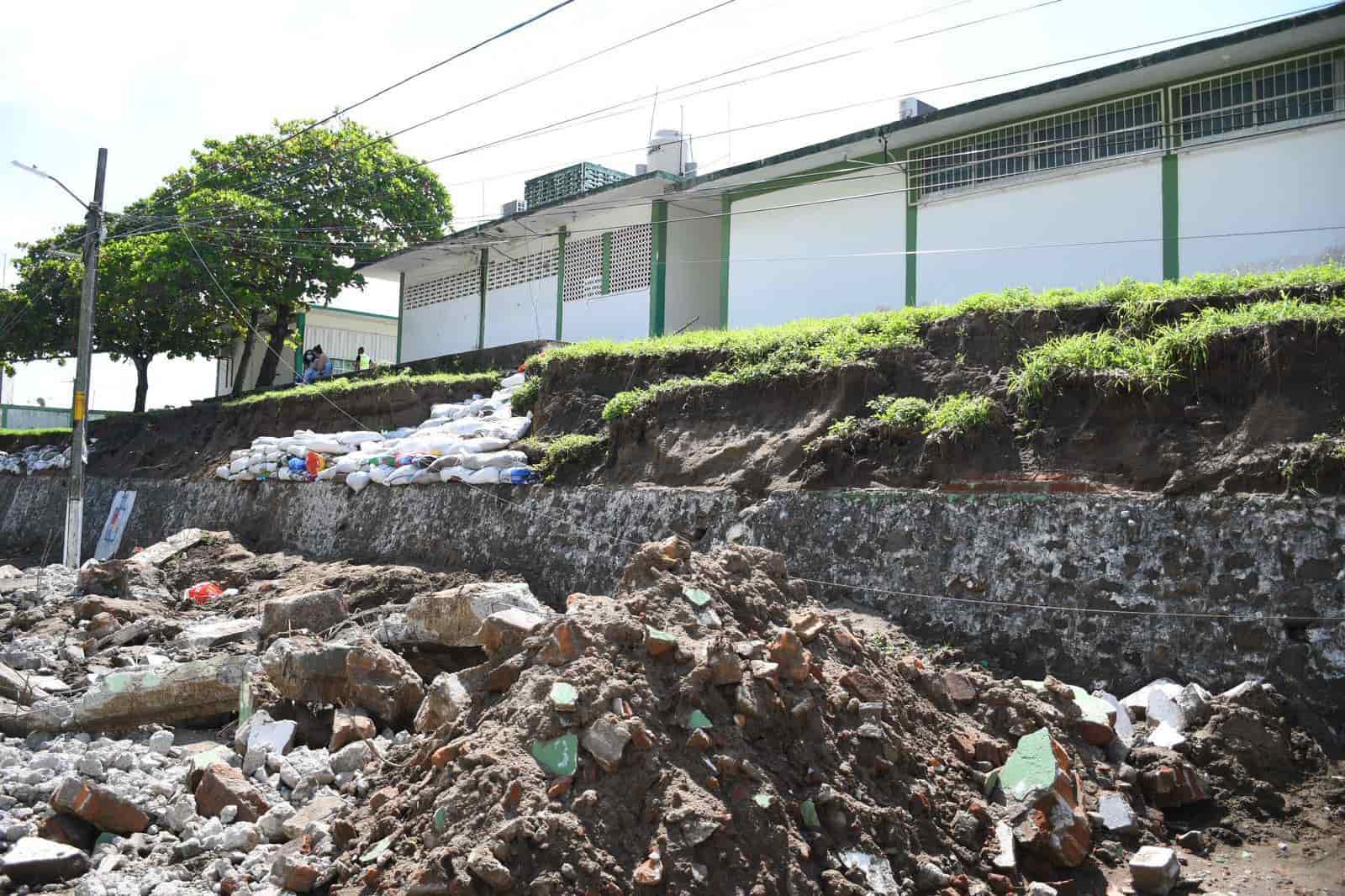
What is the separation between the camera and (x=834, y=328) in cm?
973

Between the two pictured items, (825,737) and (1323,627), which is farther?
(1323,627)

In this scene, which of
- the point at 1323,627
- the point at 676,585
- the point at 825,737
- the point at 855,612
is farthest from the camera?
the point at 855,612

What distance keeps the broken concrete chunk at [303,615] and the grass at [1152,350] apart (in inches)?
227

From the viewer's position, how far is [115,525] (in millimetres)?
18562

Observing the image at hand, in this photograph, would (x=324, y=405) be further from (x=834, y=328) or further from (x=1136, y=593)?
(x=1136, y=593)

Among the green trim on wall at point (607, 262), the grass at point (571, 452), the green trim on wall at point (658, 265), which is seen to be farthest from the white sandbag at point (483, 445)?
the green trim on wall at point (607, 262)

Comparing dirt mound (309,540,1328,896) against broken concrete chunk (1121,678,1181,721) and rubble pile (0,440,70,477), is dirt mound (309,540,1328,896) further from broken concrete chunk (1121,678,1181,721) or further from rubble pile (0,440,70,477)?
rubble pile (0,440,70,477)

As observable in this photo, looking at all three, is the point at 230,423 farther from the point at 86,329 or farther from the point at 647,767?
the point at 647,767

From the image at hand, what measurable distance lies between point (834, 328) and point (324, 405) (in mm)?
11440

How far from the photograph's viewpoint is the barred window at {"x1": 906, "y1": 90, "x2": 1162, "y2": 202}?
35.3ft

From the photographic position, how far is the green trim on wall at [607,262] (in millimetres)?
16766

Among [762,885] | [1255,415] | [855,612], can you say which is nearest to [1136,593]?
[1255,415]

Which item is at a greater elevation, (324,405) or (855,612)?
(324,405)

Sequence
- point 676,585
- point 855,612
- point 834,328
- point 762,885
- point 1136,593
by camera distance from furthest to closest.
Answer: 1. point 834,328
2. point 855,612
3. point 1136,593
4. point 676,585
5. point 762,885
